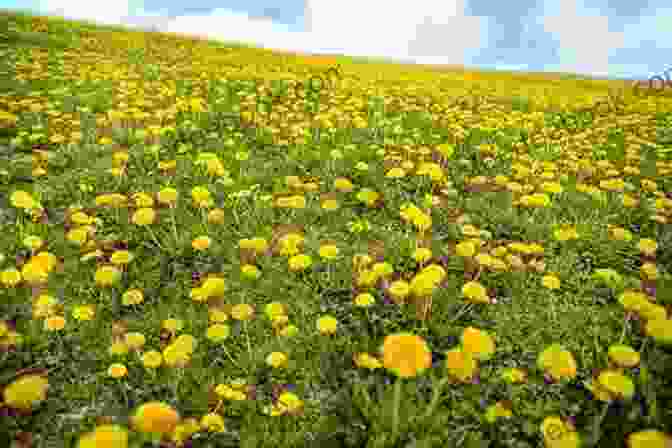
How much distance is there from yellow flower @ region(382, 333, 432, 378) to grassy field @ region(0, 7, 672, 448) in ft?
0.04

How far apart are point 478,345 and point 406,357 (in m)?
0.52

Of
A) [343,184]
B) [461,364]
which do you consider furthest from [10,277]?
[461,364]

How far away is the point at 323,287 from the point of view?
3570 millimetres

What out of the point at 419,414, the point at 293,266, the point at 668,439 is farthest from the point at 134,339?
the point at 668,439

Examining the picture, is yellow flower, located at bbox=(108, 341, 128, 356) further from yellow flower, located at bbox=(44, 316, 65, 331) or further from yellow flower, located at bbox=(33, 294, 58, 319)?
yellow flower, located at bbox=(33, 294, 58, 319)

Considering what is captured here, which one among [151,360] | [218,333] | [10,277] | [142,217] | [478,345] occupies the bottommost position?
[151,360]

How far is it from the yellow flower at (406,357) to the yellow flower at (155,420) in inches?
41.9

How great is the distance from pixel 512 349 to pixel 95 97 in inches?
300

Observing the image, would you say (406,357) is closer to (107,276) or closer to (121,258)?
(107,276)

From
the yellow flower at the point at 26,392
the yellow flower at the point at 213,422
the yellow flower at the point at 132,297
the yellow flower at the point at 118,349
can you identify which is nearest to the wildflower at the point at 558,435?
the yellow flower at the point at 213,422

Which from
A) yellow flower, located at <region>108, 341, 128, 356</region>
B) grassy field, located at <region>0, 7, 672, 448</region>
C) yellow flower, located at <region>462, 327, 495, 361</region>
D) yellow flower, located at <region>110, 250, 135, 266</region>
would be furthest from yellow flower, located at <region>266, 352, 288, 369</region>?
yellow flower, located at <region>110, 250, 135, 266</region>

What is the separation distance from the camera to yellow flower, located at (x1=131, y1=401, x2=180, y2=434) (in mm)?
2086

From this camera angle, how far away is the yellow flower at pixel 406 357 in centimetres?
213

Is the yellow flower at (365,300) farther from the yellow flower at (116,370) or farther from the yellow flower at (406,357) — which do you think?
the yellow flower at (116,370)
